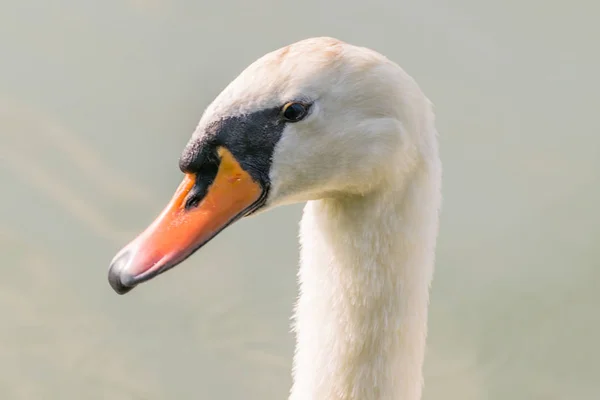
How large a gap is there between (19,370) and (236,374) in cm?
87

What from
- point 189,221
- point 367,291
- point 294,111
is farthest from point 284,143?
point 367,291

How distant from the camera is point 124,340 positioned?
3.39 metres

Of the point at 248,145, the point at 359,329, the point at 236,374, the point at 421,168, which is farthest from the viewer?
the point at 236,374

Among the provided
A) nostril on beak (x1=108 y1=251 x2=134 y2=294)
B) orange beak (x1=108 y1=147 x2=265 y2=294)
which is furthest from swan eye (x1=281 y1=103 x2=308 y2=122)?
nostril on beak (x1=108 y1=251 x2=134 y2=294)

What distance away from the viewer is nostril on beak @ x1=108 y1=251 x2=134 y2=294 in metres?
1.52

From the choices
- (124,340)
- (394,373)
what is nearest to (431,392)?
(124,340)

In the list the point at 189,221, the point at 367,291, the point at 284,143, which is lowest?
the point at 367,291

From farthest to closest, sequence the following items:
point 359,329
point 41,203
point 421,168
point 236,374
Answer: point 41,203, point 236,374, point 359,329, point 421,168

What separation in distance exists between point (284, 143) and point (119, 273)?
0.38 metres

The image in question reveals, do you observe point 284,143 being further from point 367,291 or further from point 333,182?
point 367,291

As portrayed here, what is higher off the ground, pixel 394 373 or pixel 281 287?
pixel 281 287

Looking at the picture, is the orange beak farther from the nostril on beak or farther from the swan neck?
the swan neck

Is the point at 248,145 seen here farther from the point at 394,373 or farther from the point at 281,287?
the point at 281,287

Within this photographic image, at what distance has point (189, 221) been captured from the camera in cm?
156
